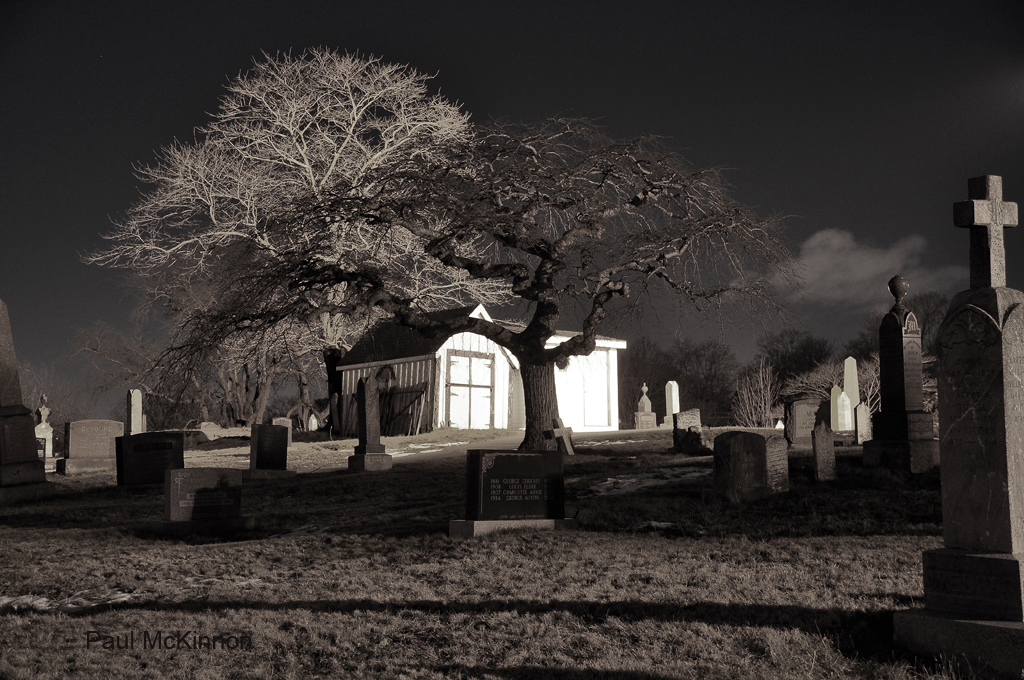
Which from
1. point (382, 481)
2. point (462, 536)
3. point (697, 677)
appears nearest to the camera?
point (697, 677)

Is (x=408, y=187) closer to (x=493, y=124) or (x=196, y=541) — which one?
(x=493, y=124)

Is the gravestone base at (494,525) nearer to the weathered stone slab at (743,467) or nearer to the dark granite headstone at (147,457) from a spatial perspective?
the weathered stone slab at (743,467)

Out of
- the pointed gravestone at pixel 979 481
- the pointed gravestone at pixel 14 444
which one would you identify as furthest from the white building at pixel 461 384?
the pointed gravestone at pixel 979 481

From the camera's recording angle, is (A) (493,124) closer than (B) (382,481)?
No

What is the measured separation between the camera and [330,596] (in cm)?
687

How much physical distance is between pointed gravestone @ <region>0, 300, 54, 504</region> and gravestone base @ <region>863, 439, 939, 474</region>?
1579 centimetres

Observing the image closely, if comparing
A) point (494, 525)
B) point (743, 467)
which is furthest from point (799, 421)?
point (494, 525)

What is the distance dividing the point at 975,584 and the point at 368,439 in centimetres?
1549

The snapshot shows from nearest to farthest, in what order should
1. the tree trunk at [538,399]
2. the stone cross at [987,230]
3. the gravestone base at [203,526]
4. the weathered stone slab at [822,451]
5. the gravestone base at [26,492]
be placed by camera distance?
the stone cross at [987,230] → the gravestone base at [203,526] → the weathered stone slab at [822,451] → the gravestone base at [26,492] → the tree trunk at [538,399]

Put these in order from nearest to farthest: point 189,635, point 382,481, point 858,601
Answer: point 189,635 < point 858,601 < point 382,481

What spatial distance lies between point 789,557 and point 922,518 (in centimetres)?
278

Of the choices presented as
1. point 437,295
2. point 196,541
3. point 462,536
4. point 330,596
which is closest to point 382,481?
point 196,541

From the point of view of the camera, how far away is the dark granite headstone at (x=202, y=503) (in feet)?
37.2

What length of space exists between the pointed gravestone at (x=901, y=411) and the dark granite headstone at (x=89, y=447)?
683 inches
